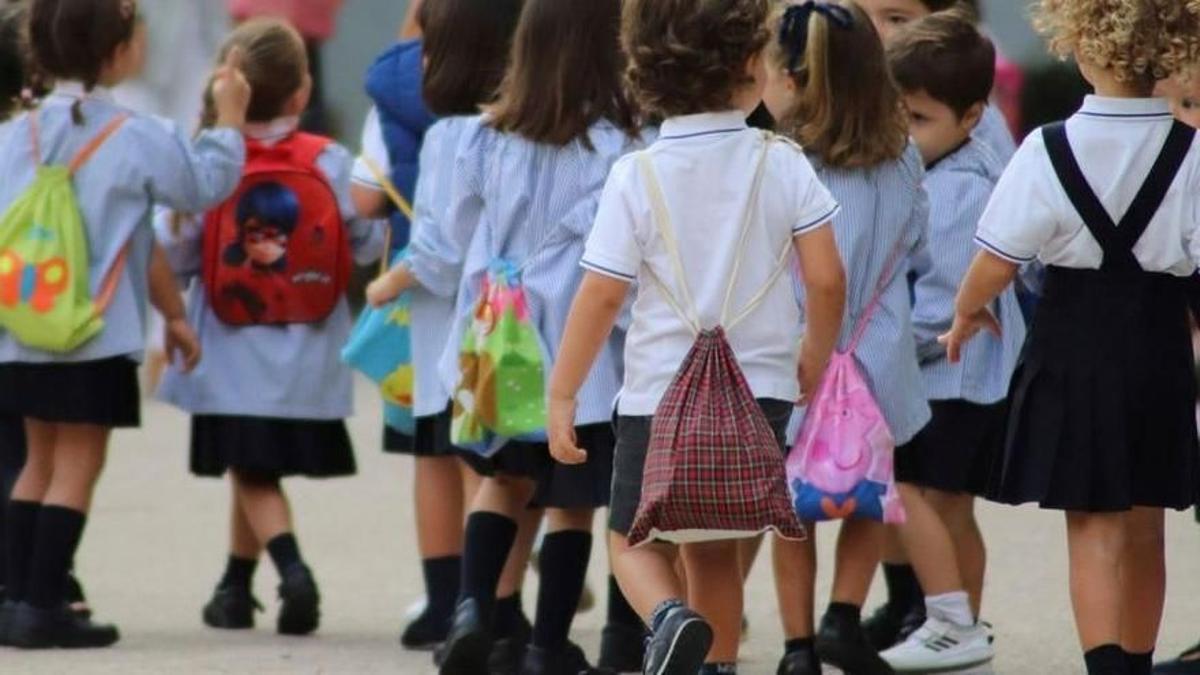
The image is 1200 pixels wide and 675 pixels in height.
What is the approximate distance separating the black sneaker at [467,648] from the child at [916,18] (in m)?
1.71

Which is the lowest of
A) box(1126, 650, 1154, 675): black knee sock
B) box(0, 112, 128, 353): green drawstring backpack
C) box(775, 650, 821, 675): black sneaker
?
box(775, 650, 821, 675): black sneaker

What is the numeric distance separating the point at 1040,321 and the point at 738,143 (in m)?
0.68

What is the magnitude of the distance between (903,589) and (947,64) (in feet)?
4.39

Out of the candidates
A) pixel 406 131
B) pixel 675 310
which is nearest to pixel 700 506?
pixel 675 310

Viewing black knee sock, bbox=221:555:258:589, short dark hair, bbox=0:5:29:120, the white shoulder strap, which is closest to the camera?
the white shoulder strap

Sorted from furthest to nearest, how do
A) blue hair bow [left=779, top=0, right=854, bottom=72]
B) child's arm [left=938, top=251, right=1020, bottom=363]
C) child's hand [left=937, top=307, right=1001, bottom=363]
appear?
blue hair bow [left=779, top=0, right=854, bottom=72]
child's hand [left=937, top=307, right=1001, bottom=363]
child's arm [left=938, top=251, right=1020, bottom=363]

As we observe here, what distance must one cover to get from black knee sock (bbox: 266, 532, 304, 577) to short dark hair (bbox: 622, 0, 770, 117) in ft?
7.16

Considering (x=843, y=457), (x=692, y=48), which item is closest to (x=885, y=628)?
(x=843, y=457)

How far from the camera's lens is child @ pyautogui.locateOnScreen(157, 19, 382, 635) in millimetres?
6953

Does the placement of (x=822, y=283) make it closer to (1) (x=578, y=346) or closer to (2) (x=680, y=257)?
(2) (x=680, y=257)

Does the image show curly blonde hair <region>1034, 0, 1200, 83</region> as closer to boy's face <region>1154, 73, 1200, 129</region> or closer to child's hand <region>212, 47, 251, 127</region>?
boy's face <region>1154, 73, 1200, 129</region>

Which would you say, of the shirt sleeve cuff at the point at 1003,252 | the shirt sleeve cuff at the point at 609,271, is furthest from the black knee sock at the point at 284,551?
the shirt sleeve cuff at the point at 1003,252

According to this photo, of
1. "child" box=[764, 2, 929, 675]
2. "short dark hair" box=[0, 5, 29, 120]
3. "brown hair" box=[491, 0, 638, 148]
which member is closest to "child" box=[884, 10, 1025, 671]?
"child" box=[764, 2, 929, 675]

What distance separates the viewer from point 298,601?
6.91m
